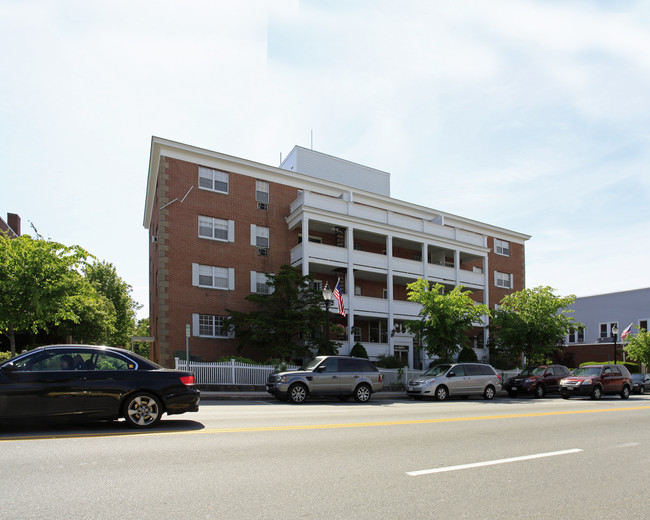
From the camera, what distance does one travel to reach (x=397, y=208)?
35906mm

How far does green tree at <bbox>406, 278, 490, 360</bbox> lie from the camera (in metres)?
25.4

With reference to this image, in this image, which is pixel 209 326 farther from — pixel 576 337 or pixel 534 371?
pixel 576 337

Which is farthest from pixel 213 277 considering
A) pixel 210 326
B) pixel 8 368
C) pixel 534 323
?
pixel 8 368

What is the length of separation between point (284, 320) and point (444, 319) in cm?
784

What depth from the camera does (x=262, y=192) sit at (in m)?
30.0

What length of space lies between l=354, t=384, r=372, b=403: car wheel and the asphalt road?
28.2 feet

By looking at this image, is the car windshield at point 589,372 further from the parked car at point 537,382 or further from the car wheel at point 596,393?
the parked car at point 537,382

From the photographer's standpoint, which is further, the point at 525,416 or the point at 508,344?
the point at 508,344

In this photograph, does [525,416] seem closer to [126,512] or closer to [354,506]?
[354,506]

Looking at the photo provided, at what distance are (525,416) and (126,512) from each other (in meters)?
10.7

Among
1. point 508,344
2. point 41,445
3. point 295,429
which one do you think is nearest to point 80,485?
point 41,445

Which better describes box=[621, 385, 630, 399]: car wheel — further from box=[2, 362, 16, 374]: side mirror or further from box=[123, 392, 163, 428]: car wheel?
box=[2, 362, 16, 374]: side mirror

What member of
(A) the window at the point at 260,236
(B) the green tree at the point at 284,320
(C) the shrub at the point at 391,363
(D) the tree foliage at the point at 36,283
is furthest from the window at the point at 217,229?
(C) the shrub at the point at 391,363

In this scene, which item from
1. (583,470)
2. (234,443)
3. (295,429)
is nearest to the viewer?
(583,470)
